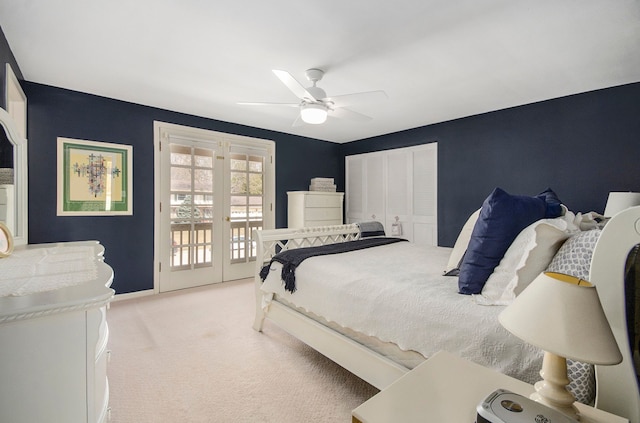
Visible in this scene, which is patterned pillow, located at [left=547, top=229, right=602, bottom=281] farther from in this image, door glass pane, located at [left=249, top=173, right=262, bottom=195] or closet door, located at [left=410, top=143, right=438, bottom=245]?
door glass pane, located at [left=249, top=173, right=262, bottom=195]

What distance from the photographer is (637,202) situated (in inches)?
101

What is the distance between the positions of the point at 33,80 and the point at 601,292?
15.3 feet

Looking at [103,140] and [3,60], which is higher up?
[3,60]

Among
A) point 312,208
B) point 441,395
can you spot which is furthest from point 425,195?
point 441,395

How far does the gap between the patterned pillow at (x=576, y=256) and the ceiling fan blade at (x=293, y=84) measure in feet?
6.19

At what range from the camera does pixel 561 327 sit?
70 centimetres

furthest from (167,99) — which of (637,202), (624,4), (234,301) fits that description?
(637,202)

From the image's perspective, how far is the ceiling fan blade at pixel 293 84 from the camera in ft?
7.01

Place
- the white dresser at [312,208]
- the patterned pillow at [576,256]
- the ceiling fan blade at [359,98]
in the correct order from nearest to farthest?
the patterned pillow at [576,256] < the ceiling fan blade at [359,98] < the white dresser at [312,208]

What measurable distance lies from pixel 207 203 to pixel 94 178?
4.37ft

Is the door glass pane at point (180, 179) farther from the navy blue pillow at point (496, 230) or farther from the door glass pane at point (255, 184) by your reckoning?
the navy blue pillow at point (496, 230)

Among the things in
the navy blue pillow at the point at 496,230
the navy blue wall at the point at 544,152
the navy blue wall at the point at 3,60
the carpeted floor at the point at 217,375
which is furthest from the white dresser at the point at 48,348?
the navy blue wall at the point at 544,152

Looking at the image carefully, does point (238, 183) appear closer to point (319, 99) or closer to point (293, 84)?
point (319, 99)

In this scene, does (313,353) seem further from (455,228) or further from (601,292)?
(455,228)
